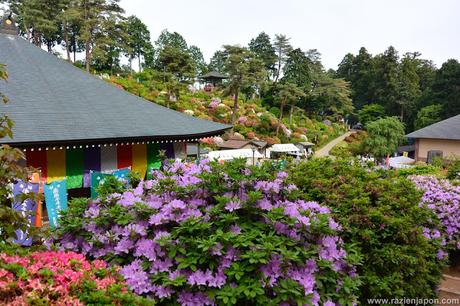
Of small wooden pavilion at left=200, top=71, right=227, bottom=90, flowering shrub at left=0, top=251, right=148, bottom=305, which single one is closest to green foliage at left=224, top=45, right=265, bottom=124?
small wooden pavilion at left=200, top=71, right=227, bottom=90

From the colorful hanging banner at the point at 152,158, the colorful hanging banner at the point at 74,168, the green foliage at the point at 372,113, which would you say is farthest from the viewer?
the green foliage at the point at 372,113

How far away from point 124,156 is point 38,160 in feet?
8.09

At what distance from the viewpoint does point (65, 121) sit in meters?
9.61

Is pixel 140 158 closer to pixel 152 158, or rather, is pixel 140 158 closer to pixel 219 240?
pixel 152 158

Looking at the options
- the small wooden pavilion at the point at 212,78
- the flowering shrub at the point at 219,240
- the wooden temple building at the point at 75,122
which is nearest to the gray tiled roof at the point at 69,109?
the wooden temple building at the point at 75,122

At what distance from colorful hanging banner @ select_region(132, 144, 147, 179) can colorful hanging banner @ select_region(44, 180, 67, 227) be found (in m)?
3.39

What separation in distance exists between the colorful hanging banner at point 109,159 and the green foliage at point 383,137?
3078cm

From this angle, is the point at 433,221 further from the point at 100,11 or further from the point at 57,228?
the point at 100,11

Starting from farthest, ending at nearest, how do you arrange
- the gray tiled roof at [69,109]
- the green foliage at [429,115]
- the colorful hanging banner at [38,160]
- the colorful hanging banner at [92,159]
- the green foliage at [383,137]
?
the green foliage at [429,115] < the green foliage at [383,137] < the colorful hanging banner at [92,159] < the colorful hanging banner at [38,160] < the gray tiled roof at [69,109]

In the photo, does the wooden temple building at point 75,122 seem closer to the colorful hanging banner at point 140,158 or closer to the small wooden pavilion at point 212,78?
the colorful hanging banner at point 140,158

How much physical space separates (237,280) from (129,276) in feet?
2.83

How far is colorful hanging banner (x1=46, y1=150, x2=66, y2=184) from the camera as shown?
9.61 metres

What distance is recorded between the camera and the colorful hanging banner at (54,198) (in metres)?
7.87

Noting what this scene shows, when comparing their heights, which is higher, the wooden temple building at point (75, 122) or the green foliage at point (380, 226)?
the wooden temple building at point (75, 122)
